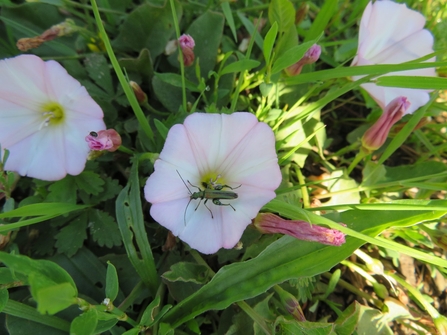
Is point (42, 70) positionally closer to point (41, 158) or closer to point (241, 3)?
point (41, 158)

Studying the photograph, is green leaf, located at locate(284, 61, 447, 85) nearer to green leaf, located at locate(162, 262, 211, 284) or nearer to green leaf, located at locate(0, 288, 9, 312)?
green leaf, located at locate(162, 262, 211, 284)

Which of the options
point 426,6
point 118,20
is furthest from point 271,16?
point 426,6

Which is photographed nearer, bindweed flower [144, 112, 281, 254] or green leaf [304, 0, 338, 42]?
bindweed flower [144, 112, 281, 254]

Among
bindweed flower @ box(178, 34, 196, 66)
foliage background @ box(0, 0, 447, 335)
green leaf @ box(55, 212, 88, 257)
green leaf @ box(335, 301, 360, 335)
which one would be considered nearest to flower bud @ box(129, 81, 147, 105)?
foliage background @ box(0, 0, 447, 335)

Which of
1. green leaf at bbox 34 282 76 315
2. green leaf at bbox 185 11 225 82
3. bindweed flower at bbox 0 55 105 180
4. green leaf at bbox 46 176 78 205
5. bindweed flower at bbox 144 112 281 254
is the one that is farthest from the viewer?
green leaf at bbox 185 11 225 82

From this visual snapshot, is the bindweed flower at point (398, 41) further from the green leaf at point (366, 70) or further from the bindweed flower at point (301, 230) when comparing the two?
the bindweed flower at point (301, 230)
